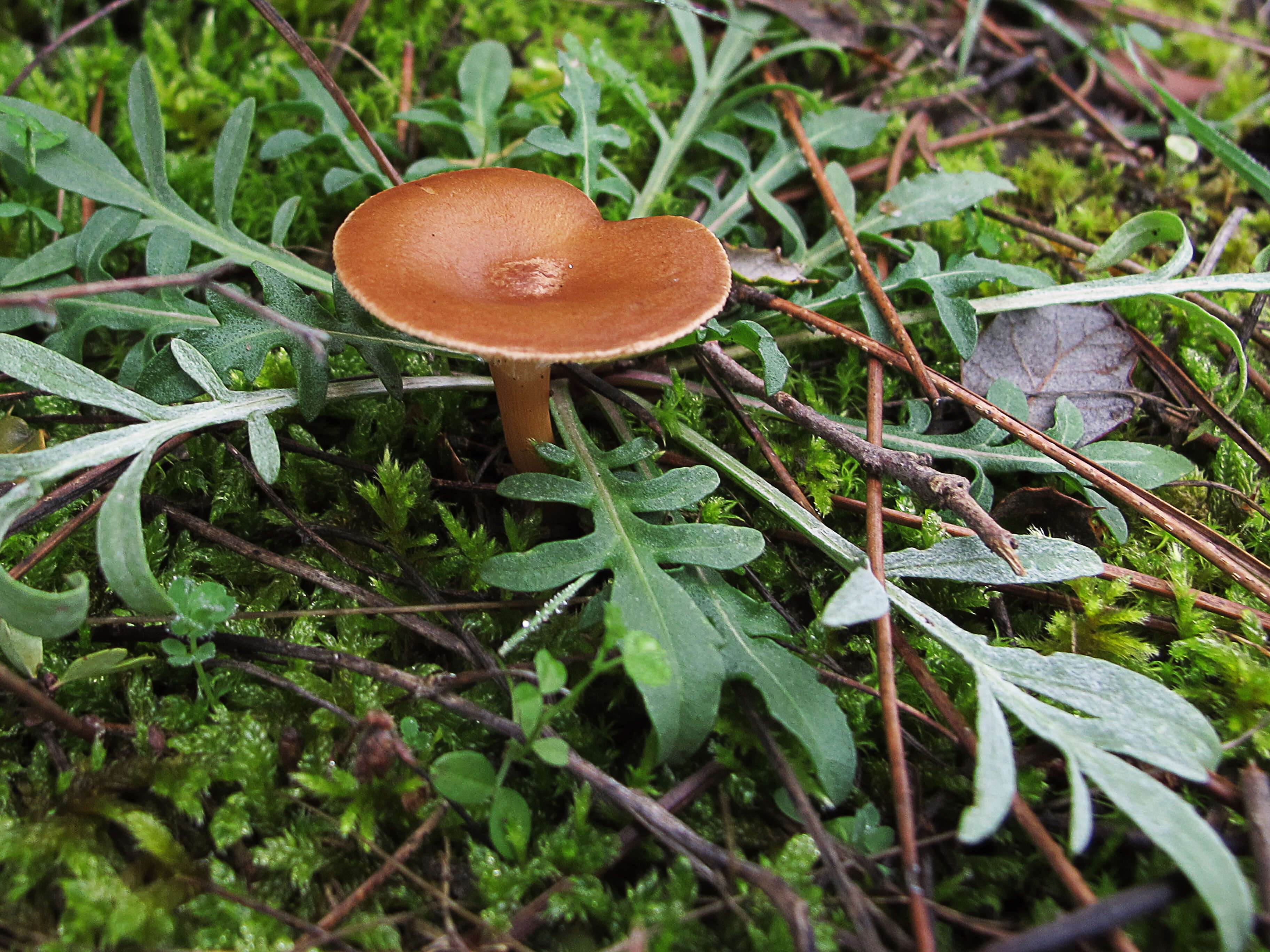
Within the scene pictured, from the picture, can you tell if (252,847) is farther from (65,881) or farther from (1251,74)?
(1251,74)

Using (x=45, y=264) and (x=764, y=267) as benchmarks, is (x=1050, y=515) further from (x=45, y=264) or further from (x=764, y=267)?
(x=45, y=264)

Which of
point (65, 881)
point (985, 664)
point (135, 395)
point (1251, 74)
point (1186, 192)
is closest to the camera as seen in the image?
point (65, 881)

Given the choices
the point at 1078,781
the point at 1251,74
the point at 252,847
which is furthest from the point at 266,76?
Result: the point at 1251,74

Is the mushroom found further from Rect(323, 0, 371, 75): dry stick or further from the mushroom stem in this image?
Rect(323, 0, 371, 75): dry stick

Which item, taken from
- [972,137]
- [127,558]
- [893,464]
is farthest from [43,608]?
[972,137]

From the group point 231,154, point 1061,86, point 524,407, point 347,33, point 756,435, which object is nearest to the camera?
point 524,407

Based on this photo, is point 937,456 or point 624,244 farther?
point 937,456

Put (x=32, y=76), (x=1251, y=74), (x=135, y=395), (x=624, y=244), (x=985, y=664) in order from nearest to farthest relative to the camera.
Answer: (x=985, y=664) < (x=135, y=395) < (x=624, y=244) < (x=32, y=76) < (x=1251, y=74)
